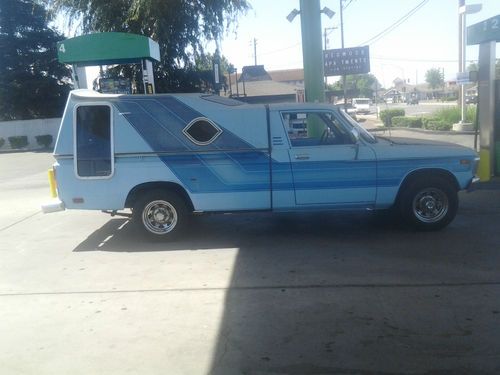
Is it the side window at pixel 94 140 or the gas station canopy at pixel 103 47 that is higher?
the gas station canopy at pixel 103 47

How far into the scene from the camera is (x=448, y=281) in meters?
5.53

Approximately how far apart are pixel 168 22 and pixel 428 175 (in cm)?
1925

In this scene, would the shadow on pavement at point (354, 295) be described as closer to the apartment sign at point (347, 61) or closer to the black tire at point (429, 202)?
the black tire at point (429, 202)

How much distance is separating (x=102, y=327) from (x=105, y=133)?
3424mm

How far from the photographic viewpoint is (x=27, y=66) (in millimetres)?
37562

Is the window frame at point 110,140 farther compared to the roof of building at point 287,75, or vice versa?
the roof of building at point 287,75

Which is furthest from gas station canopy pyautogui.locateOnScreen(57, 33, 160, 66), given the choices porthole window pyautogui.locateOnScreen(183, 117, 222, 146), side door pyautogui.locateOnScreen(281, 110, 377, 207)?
side door pyautogui.locateOnScreen(281, 110, 377, 207)

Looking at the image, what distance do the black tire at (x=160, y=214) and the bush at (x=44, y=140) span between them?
27.7 m

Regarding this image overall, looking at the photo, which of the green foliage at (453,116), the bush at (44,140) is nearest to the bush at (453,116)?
the green foliage at (453,116)

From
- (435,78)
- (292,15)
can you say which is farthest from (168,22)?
(435,78)

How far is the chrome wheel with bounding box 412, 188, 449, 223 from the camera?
24.8 ft

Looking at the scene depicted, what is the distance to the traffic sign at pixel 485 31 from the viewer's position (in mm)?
10203

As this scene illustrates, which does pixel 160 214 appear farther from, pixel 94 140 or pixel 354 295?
pixel 354 295

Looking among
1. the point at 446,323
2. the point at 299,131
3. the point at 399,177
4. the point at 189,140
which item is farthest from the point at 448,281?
the point at 189,140
